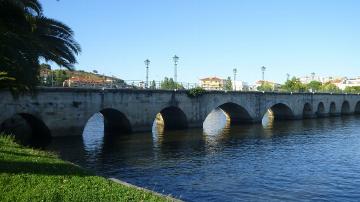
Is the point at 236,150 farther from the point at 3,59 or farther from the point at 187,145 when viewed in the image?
the point at 3,59

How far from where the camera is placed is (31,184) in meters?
13.6

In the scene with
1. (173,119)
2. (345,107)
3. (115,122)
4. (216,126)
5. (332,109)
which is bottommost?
(216,126)

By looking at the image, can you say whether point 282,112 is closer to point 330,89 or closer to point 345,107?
point 345,107

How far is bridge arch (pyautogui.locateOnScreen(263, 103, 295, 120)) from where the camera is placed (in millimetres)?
72562

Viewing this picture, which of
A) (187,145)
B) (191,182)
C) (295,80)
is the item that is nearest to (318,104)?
(295,80)

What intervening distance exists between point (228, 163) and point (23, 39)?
633 inches

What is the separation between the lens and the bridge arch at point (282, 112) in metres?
72.6

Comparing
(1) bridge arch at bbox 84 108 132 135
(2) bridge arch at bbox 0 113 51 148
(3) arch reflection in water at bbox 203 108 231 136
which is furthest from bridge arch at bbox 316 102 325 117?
(2) bridge arch at bbox 0 113 51 148

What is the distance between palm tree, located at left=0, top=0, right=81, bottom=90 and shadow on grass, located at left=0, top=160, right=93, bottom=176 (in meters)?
3.41

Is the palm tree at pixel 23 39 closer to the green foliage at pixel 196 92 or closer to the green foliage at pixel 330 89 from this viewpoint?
the green foliage at pixel 196 92

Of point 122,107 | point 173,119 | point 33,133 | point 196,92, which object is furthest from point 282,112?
point 33,133

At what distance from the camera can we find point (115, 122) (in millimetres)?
47750

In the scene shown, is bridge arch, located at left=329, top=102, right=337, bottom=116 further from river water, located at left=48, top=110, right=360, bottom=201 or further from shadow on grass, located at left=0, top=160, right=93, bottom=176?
shadow on grass, located at left=0, top=160, right=93, bottom=176

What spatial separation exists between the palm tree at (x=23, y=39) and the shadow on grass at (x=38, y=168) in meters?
3.41
